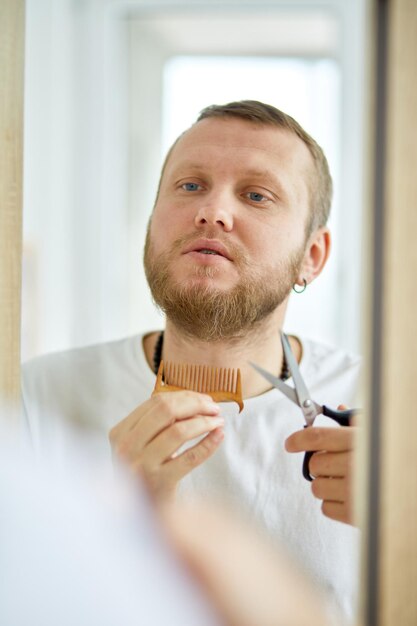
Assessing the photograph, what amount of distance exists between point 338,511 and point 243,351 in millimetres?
220

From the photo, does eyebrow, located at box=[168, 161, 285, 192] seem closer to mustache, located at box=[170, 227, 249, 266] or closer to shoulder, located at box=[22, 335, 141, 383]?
mustache, located at box=[170, 227, 249, 266]

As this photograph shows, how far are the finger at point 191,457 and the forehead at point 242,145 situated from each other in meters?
0.30

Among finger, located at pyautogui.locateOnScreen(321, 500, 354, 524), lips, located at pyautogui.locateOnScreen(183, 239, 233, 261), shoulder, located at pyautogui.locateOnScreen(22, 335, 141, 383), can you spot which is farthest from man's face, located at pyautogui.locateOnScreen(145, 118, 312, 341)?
finger, located at pyautogui.locateOnScreen(321, 500, 354, 524)

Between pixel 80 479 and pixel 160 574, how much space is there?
15 cm

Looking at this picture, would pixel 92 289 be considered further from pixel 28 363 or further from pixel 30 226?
pixel 28 363

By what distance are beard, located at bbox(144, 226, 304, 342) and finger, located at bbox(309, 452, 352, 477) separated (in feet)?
0.60

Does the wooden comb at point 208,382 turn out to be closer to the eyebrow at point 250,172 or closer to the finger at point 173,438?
Answer: the finger at point 173,438

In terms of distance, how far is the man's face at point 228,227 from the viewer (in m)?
0.68

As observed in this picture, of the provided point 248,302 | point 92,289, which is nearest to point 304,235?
point 248,302

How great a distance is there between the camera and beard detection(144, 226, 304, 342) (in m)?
0.69

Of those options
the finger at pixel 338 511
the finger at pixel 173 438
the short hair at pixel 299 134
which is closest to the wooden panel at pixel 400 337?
the finger at pixel 338 511

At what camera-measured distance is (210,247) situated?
677 mm

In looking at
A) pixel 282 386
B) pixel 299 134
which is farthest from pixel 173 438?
pixel 299 134

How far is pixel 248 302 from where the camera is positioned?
70 cm
